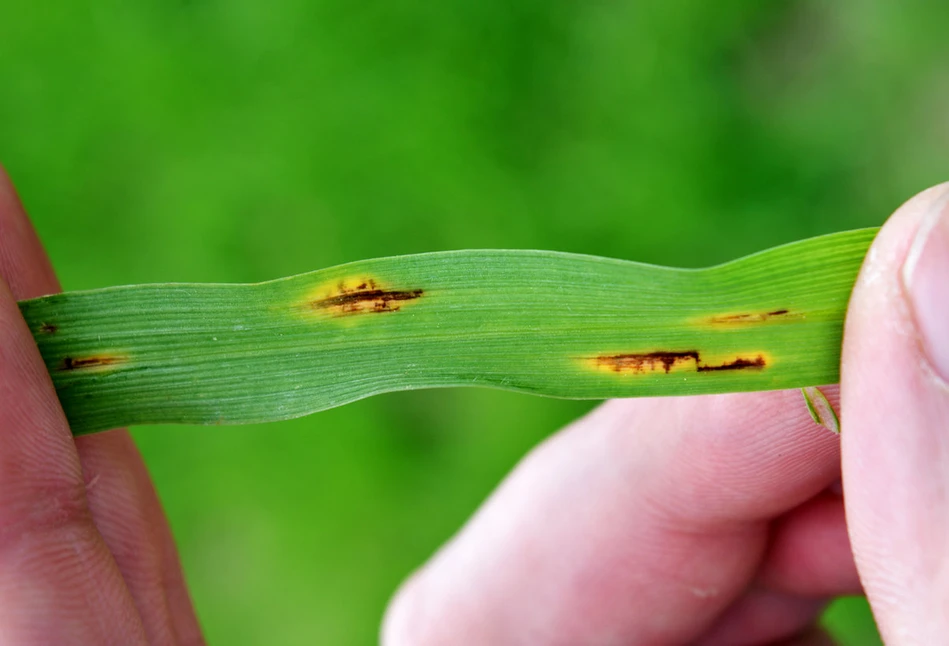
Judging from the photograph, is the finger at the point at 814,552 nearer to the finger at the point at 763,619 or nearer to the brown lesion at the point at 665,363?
the finger at the point at 763,619

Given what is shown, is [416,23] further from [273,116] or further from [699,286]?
[699,286]

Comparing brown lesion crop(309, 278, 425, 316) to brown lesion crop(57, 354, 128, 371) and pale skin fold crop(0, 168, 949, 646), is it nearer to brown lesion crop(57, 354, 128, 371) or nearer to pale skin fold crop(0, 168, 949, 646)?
brown lesion crop(57, 354, 128, 371)

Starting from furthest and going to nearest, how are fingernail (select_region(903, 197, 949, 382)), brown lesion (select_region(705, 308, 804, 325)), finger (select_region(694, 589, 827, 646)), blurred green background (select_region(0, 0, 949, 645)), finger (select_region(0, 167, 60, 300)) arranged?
blurred green background (select_region(0, 0, 949, 645))
finger (select_region(694, 589, 827, 646))
finger (select_region(0, 167, 60, 300))
brown lesion (select_region(705, 308, 804, 325))
fingernail (select_region(903, 197, 949, 382))

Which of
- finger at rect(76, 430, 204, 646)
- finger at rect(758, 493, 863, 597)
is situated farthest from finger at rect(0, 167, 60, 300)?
finger at rect(758, 493, 863, 597)

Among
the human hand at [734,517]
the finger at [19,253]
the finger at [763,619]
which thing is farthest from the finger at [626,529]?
the finger at [19,253]

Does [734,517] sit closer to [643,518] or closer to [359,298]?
[643,518]

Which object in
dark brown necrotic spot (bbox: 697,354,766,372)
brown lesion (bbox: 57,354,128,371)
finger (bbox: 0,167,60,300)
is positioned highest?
finger (bbox: 0,167,60,300)

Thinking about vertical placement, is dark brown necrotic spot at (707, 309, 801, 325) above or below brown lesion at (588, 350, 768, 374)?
above

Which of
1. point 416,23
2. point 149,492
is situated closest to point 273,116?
point 416,23
